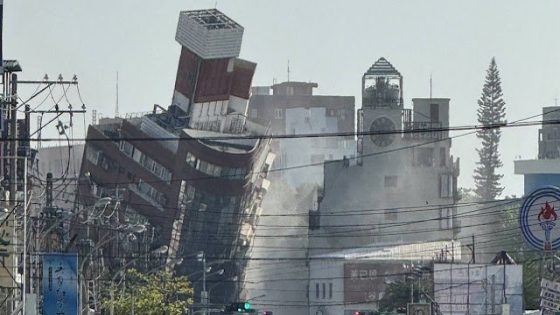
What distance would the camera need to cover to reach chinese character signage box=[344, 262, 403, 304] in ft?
641

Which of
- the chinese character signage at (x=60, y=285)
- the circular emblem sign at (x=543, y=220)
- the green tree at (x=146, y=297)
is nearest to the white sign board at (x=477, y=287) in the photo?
the green tree at (x=146, y=297)

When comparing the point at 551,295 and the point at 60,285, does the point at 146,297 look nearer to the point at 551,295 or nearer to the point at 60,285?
the point at 60,285

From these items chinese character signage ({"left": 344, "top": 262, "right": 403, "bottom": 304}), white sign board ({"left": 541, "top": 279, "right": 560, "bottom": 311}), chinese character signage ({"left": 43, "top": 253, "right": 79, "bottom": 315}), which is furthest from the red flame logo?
chinese character signage ({"left": 344, "top": 262, "right": 403, "bottom": 304})

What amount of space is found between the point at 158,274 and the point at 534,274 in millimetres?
26642

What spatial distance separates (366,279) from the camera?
197875 mm

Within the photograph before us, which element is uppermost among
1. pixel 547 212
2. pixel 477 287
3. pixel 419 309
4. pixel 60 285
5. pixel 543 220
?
pixel 477 287

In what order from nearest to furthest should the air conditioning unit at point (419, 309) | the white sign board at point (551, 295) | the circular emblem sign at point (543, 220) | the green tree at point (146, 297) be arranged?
the circular emblem sign at point (543, 220) → the white sign board at point (551, 295) → the air conditioning unit at point (419, 309) → the green tree at point (146, 297)

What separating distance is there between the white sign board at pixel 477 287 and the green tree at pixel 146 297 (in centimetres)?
1393

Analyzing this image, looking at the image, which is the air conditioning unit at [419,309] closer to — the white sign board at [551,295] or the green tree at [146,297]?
the green tree at [146,297]

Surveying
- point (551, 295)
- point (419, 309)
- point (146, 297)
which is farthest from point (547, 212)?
point (146, 297)

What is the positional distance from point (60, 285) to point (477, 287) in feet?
159

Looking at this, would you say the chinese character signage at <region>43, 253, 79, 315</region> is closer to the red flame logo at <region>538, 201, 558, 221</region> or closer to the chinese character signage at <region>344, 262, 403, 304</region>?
the red flame logo at <region>538, 201, 558, 221</region>

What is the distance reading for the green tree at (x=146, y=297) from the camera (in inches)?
5003

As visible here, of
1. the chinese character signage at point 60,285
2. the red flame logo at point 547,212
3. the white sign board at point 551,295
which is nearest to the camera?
the red flame logo at point 547,212
